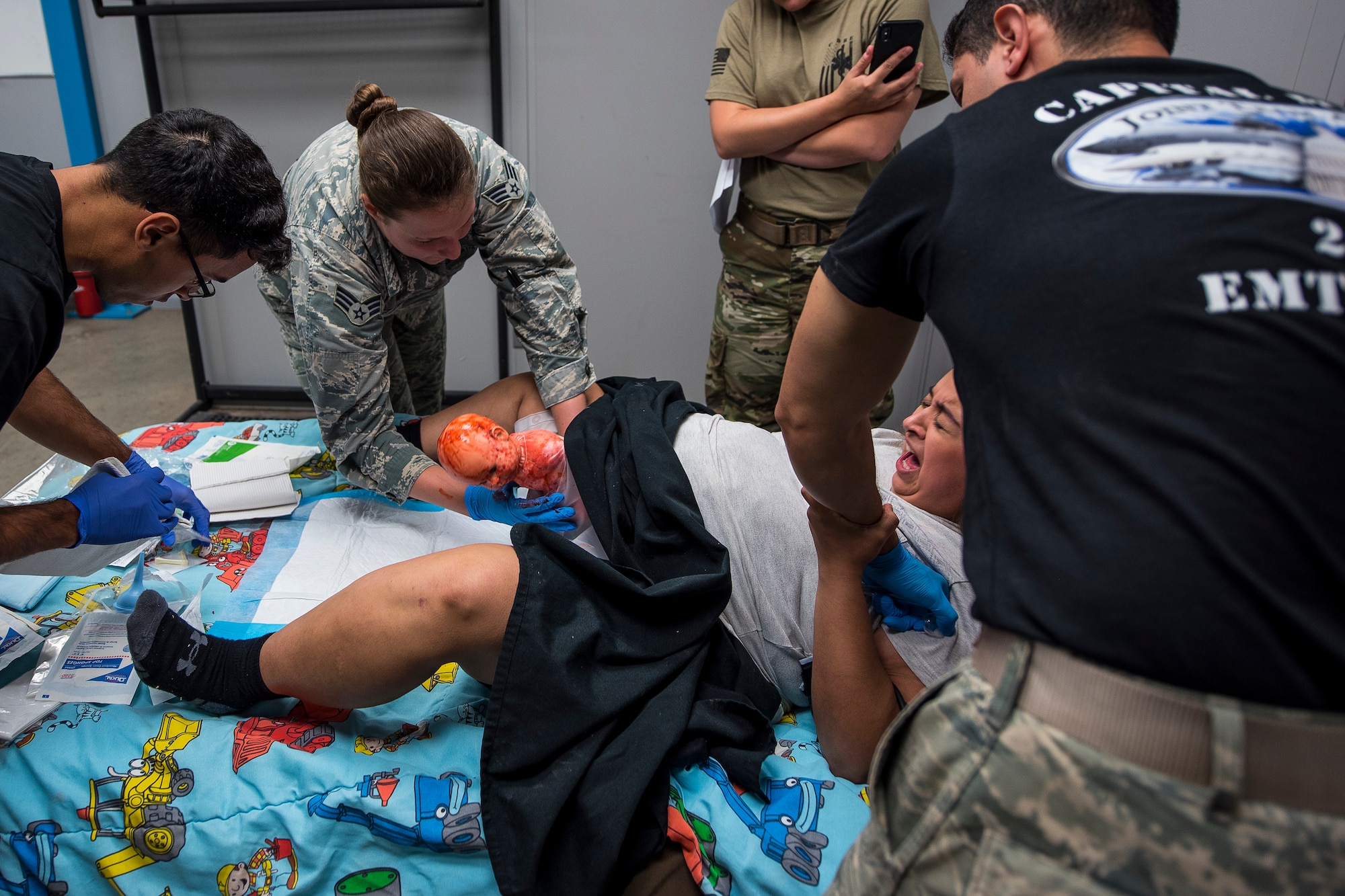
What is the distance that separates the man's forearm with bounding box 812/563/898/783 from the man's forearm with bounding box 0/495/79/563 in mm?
1281

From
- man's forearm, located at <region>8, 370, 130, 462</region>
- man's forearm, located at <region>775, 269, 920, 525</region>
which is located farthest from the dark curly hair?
man's forearm, located at <region>775, 269, 920, 525</region>

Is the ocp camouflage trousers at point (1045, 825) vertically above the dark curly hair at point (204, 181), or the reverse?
the dark curly hair at point (204, 181)

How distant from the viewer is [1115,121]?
686mm

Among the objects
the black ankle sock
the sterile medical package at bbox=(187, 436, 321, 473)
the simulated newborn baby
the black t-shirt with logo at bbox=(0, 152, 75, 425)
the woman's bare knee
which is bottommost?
the sterile medical package at bbox=(187, 436, 321, 473)

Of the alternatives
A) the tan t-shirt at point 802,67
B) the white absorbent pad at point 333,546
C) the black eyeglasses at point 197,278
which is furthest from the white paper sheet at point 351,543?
the tan t-shirt at point 802,67

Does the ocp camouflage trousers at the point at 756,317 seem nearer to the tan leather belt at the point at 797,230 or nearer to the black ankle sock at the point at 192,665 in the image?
the tan leather belt at the point at 797,230

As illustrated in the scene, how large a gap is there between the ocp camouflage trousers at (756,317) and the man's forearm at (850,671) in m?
1.11

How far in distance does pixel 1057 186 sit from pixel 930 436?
0.84m

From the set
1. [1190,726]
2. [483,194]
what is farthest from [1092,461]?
[483,194]

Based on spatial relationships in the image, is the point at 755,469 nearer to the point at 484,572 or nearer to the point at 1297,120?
the point at 484,572

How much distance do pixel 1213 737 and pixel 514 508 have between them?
136 cm

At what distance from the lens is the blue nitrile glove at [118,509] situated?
4.76 ft

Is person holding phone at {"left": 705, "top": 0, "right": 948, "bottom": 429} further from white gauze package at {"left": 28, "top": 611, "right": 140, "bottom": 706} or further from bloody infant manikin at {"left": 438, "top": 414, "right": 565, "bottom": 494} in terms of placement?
white gauze package at {"left": 28, "top": 611, "right": 140, "bottom": 706}

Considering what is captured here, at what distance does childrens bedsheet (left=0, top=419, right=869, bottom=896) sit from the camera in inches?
47.2
